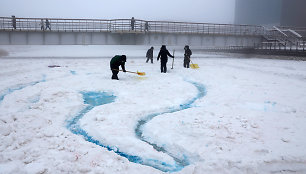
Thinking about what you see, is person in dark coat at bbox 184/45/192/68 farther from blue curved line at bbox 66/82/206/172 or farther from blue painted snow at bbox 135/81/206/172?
blue painted snow at bbox 135/81/206/172

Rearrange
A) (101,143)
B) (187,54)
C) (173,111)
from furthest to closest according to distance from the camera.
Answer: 1. (187,54)
2. (173,111)
3. (101,143)

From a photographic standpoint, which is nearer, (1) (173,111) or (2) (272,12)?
(1) (173,111)

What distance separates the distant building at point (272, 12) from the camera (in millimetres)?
63394

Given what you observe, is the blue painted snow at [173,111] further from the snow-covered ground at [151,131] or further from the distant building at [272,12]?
the distant building at [272,12]

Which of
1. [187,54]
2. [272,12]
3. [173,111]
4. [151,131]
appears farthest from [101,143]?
[272,12]

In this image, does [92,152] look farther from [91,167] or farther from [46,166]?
[46,166]

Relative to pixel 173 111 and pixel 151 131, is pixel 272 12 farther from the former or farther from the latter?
pixel 151 131

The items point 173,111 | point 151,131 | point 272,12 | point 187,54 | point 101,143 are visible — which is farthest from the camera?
point 272,12

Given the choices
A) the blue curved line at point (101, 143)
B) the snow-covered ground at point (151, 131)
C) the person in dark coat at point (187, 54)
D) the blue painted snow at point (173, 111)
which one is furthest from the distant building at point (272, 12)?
the blue curved line at point (101, 143)

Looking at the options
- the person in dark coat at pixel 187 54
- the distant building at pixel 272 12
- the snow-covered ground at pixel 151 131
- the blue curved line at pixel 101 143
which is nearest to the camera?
the snow-covered ground at pixel 151 131

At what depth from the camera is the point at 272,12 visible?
75.7 m

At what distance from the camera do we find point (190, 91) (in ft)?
31.2

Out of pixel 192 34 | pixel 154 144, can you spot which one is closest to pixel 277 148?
pixel 154 144

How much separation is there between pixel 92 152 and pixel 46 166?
2.60ft
